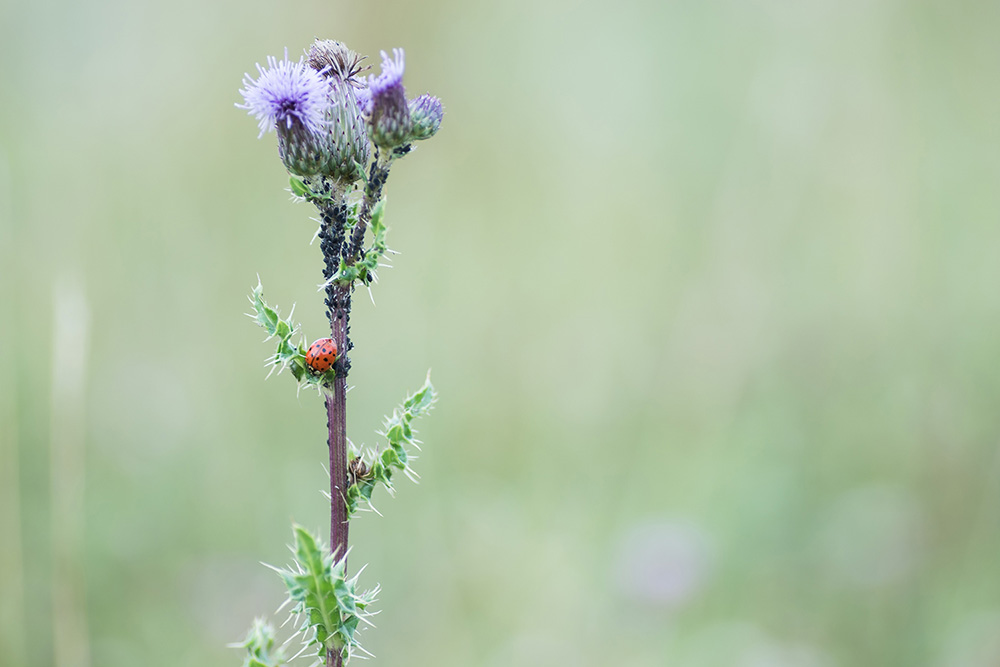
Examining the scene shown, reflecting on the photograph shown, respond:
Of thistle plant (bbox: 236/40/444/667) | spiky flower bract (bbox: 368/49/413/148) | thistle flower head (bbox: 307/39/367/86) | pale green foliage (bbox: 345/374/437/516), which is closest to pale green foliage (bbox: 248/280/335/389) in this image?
thistle plant (bbox: 236/40/444/667)

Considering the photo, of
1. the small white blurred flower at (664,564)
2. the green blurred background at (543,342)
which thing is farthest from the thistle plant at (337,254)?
the small white blurred flower at (664,564)

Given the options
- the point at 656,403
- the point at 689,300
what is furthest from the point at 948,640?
the point at 689,300

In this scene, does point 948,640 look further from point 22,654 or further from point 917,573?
point 22,654

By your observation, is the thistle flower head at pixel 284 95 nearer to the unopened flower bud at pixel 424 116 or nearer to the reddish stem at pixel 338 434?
the unopened flower bud at pixel 424 116

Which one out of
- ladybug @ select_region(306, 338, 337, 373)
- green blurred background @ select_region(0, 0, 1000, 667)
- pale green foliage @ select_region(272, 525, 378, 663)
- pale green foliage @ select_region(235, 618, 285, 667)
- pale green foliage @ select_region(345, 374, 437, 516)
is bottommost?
pale green foliage @ select_region(235, 618, 285, 667)

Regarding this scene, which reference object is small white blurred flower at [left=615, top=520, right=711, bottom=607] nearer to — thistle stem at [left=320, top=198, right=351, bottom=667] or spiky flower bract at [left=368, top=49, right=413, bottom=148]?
thistle stem at [left=320, top=198, right=351, bottom=667]

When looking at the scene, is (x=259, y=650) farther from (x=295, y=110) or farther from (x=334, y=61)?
(x=334, y=61)

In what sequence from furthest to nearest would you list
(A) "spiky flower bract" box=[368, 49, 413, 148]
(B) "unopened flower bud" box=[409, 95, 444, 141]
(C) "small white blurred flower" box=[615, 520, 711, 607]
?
(C) "small white blurred flower" box=[615, 520, 711, 607]
(B) "unopened flower bud" box=[409, 95, 444, 141]
(A) "spiky flower bract" box=[368, 49, 413, 148]

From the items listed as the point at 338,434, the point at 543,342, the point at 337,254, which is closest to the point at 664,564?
the point at 543,342

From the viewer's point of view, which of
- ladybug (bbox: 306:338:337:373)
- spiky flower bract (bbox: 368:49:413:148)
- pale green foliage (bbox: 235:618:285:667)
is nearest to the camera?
pale green foliage (bbox: 235:618:285:667)

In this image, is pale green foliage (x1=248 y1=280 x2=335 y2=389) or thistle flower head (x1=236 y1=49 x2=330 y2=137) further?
thistle flower head (x1=236 y1=49 x2=330 y2=137)
